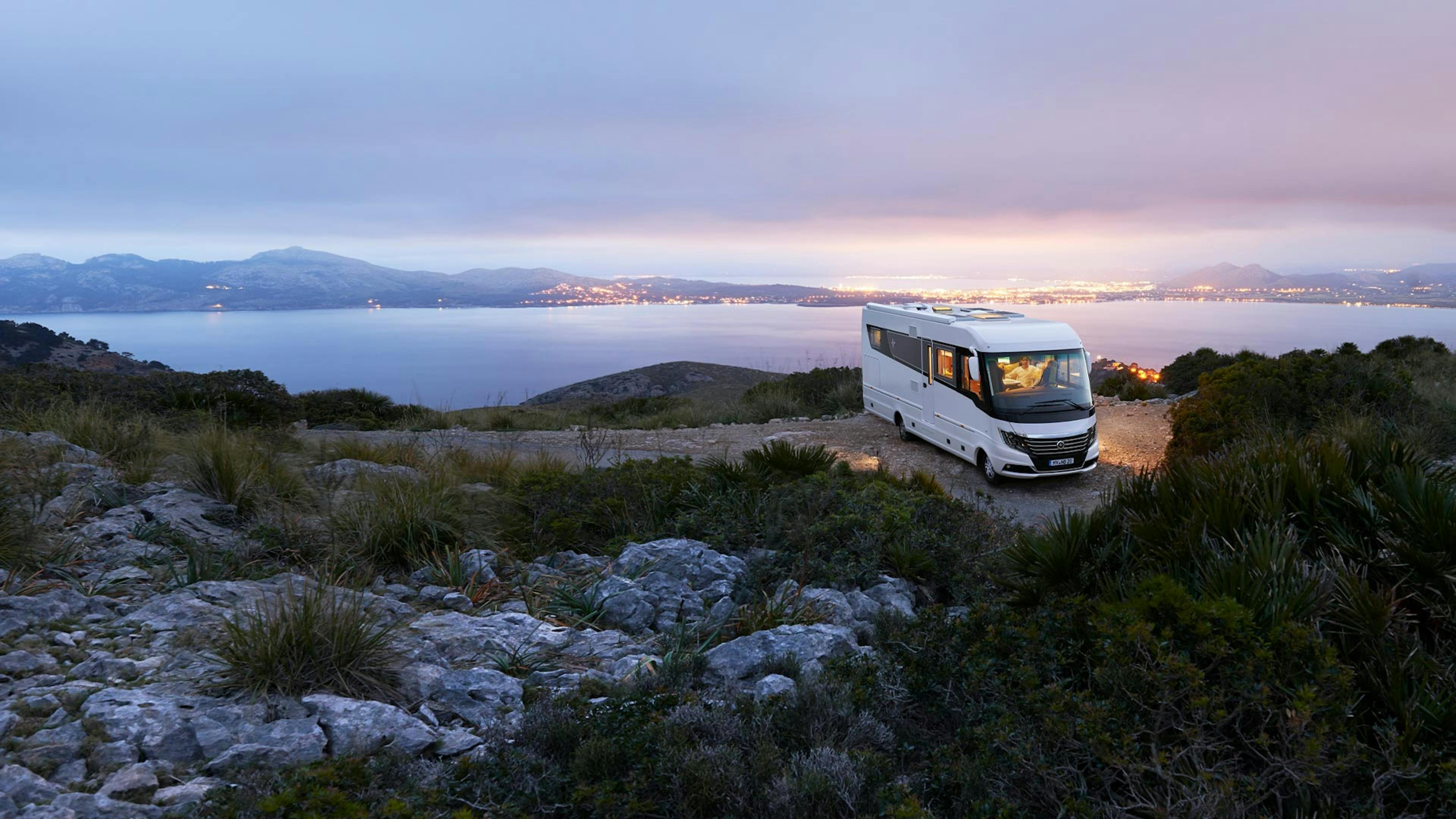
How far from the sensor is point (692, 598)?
16.4ft

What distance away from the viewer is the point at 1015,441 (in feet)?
37.1

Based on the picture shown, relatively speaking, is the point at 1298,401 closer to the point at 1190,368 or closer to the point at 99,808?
the point at 1190,368

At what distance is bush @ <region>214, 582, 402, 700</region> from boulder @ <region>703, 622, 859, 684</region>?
159 centimetres

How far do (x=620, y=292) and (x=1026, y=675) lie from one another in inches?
3704

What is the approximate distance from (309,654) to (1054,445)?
1074 cm

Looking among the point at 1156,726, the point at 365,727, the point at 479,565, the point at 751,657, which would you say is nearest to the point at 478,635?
the point at 365,727

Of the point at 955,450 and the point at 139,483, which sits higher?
the point at 139,483

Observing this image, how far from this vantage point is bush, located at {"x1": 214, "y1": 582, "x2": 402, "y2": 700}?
127 inches

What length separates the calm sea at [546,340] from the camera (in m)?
28.3

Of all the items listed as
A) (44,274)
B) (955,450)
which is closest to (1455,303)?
(955,450)

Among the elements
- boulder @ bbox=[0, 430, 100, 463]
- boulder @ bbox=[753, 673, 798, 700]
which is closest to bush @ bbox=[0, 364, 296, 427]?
boulder @ bbox=[0, 430, 100, 463]

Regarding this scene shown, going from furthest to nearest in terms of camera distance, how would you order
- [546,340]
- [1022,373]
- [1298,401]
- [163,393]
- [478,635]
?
[546,340]
[163,393]
[1298,401]
[1022,373]
[478,635]

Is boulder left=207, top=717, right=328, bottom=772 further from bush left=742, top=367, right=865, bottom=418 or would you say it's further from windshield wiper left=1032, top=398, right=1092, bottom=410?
bush left=742, top=367, right=865, bottom=418

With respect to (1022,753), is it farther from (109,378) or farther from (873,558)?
(109,378)
